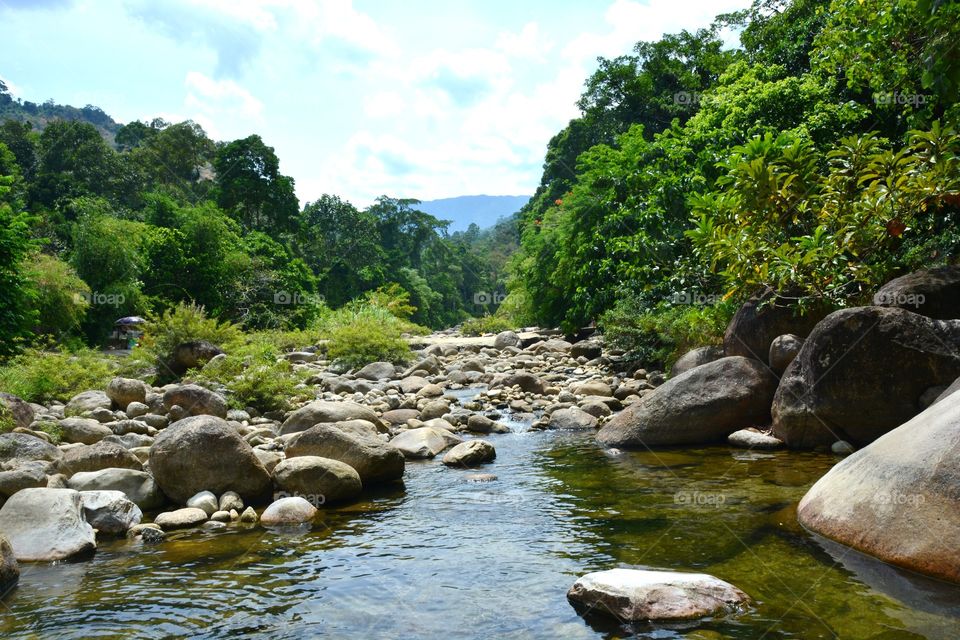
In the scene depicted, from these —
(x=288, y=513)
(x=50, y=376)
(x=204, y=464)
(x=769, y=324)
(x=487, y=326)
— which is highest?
(x=487, y=326)

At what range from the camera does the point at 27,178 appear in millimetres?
41531

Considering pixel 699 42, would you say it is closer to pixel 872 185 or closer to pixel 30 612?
pixel 872 185

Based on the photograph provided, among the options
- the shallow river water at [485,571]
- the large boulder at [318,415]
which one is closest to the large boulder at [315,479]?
the shallow river water at [485,571]

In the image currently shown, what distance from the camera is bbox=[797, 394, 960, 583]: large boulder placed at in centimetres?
477

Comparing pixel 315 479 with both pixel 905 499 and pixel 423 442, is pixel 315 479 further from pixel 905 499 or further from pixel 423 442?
pixel 905 499

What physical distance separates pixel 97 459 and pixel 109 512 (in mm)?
1278

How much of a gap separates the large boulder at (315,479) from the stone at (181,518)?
0.87 m

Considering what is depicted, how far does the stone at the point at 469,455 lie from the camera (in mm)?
9078

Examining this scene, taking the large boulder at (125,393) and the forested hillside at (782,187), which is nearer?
the forested hillside at (782,187)

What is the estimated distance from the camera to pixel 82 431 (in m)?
9.27

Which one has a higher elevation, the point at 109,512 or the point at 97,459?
the point at 97,459

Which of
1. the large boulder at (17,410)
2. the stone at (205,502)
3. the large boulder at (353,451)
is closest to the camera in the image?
the stone at (205,502)

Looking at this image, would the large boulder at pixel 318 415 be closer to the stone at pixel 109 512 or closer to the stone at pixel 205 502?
the stone at pixel 205 502

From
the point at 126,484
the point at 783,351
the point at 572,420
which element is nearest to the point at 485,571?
the point at 126,484
